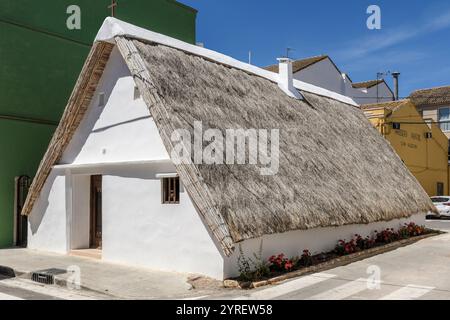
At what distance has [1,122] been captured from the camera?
1555 cm

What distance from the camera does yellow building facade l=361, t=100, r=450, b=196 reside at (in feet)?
90.1

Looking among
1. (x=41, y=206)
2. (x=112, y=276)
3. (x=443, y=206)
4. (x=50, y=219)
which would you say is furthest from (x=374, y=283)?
(x=443, y=206)

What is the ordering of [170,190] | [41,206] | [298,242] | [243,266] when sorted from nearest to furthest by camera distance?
1. [243,266]
2. [170,190]
3. [298,242]
4. [41,206]

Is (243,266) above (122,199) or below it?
below

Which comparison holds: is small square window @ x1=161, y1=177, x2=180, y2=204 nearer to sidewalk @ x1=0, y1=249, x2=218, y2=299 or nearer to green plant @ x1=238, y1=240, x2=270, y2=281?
sidewalk @ x1=0, y1=249, x2=218, y2=299

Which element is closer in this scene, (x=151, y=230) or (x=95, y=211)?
(x=151, y=230)

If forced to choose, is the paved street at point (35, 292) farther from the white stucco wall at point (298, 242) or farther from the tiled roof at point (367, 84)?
the tiled roof at point (367, 84)

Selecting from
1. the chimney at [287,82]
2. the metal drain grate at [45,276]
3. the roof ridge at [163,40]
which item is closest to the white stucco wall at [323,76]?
the chimney at [287,82]

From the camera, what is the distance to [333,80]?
35969 millimetres

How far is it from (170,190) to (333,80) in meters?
27.2

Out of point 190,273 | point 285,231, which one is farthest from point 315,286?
point 190,273

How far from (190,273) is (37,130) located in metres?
9.16

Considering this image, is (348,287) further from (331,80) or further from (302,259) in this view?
(331,80)

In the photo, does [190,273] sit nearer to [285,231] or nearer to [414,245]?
[285,231]
